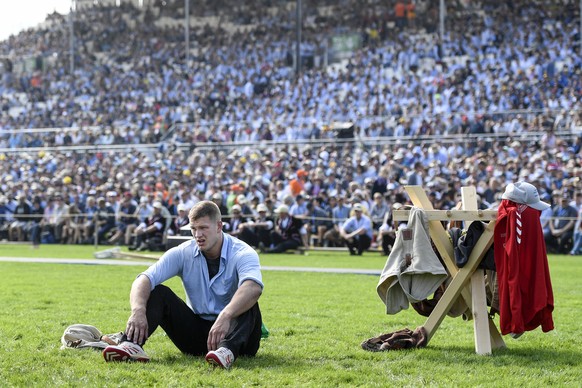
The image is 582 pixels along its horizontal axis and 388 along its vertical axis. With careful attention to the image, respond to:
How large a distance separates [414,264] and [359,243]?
15.1 m

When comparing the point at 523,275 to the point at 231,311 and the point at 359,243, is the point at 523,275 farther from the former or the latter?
the point at 359,243

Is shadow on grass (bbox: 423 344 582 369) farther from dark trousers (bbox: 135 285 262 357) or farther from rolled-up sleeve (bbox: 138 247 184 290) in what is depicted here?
rolled-up sleeve (bbox: 138 247 184 290)

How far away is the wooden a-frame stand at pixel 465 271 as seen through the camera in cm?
771

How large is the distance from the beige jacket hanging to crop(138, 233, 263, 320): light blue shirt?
113 centimetres

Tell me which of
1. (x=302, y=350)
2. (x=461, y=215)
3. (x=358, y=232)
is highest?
(x=461, y=215)

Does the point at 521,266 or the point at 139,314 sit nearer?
the point at 139,314

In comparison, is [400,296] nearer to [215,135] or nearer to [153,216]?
[153,216]

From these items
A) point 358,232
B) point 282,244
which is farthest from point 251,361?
point 282,244

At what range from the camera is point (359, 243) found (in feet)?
74.6

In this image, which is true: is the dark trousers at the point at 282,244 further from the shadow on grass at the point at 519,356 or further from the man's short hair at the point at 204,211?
the man's short hair at the point at 204,211

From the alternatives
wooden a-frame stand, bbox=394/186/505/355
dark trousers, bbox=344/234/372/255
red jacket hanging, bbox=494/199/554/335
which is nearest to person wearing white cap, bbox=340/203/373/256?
dark trousers, bbox=344/234/372/255

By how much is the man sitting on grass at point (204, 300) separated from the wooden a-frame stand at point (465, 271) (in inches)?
57.5

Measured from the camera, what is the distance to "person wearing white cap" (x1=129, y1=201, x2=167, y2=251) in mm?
24172

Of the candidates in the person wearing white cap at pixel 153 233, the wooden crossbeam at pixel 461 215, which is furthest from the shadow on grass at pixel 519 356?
the person wearing white cap at pixel 153 233
